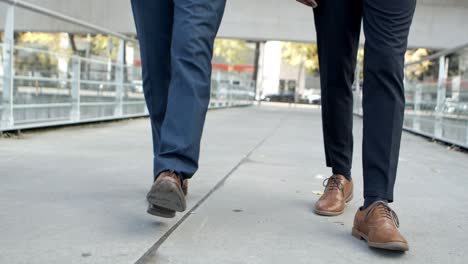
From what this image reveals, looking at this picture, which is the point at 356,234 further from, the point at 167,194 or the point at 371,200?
the point at 167,194

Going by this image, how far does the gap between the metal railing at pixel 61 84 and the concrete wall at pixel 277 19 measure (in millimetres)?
9136

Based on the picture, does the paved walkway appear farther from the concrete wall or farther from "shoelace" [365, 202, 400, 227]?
the concrete wall

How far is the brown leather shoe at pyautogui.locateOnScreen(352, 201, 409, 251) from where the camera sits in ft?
7.22

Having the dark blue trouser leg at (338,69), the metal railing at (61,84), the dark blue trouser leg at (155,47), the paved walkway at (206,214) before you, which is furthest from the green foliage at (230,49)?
the dark blue trouser leg at (155,47)

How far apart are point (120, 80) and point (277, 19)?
36.3 ft

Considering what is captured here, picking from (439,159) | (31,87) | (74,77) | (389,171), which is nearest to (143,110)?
(74,77)

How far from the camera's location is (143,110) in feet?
38.3

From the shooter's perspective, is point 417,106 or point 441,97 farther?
point 417,106

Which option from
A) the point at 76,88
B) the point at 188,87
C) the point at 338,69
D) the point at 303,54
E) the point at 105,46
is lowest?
the point at 76,88

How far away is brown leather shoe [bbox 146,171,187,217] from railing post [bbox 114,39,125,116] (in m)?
8.29

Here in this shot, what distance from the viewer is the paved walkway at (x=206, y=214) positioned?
2.18 metres

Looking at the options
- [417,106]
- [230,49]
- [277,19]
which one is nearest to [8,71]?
[417,106]

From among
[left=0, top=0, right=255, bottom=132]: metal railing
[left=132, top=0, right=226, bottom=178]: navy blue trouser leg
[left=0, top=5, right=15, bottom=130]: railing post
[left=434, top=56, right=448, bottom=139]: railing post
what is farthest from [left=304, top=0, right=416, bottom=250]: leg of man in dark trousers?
[left=434, top=56, right=448, bottom=139]: railing post

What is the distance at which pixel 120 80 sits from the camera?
10336 mm
